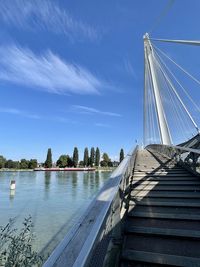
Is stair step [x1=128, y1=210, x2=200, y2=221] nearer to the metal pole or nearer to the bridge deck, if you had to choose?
the bridge deck

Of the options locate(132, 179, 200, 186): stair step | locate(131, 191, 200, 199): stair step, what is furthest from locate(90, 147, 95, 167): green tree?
locate(131, 191, 200, 199): stair step

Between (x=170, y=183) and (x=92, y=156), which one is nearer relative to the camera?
(x=170, y=183)

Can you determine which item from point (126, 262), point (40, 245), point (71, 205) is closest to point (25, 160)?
point (71, 205)

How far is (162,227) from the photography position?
3268 millimetres

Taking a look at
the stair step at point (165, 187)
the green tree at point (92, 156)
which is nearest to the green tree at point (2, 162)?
the green tree at point (92, 156)

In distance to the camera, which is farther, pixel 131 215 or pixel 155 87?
pixel 155 87

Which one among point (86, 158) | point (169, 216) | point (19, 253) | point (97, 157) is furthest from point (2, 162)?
point (169, 216)

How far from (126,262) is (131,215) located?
1.05 metres

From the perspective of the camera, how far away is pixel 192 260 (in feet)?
8.11

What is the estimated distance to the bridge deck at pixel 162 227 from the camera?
2.56 meters

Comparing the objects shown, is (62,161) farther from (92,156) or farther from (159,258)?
(159,258)

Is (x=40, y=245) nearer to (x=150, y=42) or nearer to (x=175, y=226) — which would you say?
(x=175, y=226)

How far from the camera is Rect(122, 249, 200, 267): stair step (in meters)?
2.47

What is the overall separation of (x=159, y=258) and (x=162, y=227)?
2.48 ft
